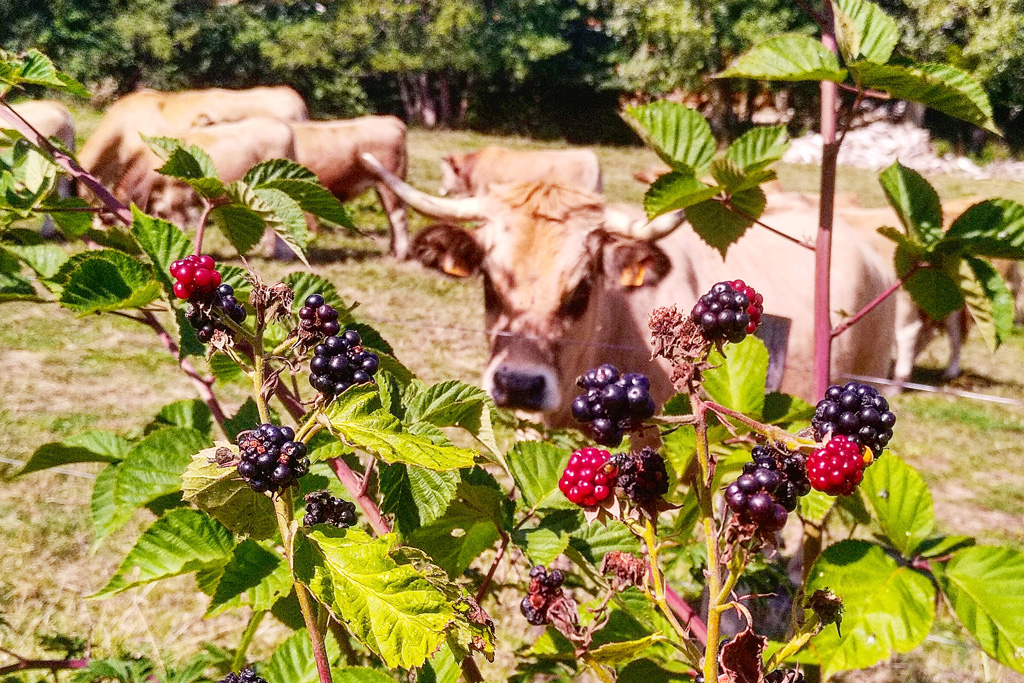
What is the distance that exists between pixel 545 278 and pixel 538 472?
202cm

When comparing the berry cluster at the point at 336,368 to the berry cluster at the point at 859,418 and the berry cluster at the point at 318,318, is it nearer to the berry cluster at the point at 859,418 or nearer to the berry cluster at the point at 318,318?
the berry cluster at the point at 318,318

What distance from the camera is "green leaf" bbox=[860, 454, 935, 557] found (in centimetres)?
154

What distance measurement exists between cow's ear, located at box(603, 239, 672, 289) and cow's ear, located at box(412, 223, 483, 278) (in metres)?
0.66

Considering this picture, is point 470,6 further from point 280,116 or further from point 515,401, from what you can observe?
point 515,401

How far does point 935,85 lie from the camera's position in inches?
51.5

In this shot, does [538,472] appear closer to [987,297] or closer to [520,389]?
[987,297]

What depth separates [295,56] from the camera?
75.8 feet

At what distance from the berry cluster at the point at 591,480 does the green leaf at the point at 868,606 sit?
2.38 ft

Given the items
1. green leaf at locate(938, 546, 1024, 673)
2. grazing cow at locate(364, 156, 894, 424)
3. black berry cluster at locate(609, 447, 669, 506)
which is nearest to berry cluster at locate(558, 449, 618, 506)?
black berry cluster at locate(609, 447, 669, 506)

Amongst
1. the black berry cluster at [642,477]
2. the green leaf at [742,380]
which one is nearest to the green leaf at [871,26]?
the green leaf at [742,380]

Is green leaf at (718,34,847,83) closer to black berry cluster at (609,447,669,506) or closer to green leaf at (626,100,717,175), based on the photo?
green leaf at (626,100,717,175)

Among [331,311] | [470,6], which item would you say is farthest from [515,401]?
[470,6]

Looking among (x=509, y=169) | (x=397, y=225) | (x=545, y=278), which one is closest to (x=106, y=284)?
(x=545, y=278)

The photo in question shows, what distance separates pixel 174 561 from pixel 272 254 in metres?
8.74
